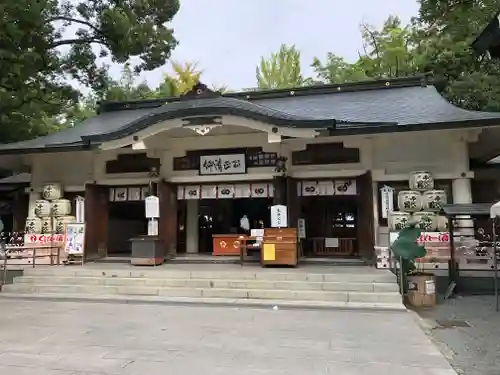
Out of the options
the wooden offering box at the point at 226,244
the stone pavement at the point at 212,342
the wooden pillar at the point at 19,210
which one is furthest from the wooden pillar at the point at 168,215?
the wooden pillar at the point at 19,210

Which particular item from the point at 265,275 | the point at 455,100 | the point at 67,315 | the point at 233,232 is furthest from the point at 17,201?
the point at 455,100

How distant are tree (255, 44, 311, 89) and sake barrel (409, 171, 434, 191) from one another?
2207 cm

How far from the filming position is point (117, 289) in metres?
9.68

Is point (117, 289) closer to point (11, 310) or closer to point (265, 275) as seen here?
point (11, 310)

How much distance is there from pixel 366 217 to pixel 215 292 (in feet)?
15.0

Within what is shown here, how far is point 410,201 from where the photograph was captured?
34.9 feet

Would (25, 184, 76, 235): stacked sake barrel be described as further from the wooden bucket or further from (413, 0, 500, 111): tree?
(413, 0, 500, 111): tree

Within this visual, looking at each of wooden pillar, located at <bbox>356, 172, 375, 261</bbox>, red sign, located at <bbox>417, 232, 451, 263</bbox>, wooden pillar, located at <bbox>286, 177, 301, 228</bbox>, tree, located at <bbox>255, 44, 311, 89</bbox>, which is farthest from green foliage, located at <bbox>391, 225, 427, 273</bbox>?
tree, located at <bbox>255, 44, 311, 89</bbox>

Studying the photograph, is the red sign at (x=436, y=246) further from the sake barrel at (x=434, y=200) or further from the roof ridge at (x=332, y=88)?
the roof ridge at (x=332, y=88)

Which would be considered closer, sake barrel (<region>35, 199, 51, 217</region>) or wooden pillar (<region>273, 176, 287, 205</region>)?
wooden pillar (<region>273, 176, 287, 205</region>)

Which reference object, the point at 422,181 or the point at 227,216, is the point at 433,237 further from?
the point at 227,216

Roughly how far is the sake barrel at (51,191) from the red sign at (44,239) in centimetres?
113

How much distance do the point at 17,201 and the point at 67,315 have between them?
988 cm

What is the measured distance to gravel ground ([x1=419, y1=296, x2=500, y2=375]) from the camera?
4.93m
